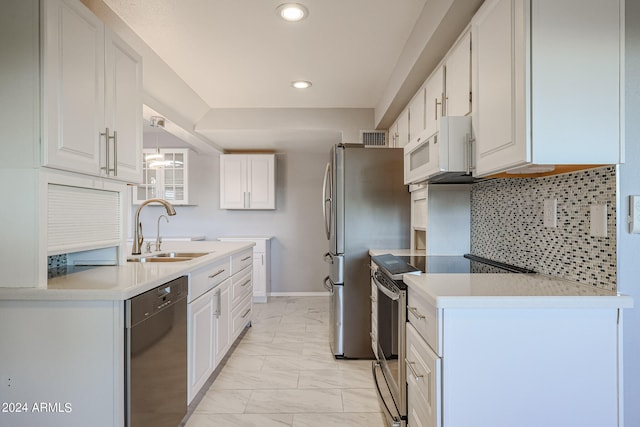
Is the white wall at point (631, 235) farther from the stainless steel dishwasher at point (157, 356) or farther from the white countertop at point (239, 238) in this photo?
the white countertop at point (239, 238)

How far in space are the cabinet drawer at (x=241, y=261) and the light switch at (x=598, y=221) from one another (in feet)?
7.98

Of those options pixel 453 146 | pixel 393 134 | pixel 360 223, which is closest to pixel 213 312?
pixel 360 223

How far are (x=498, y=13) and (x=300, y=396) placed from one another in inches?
91.7

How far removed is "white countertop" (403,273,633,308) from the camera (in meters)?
1.27

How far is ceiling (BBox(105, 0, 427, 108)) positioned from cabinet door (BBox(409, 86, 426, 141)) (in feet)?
1.16

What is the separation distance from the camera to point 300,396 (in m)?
2.44

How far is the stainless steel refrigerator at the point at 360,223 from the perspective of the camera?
3.09 m

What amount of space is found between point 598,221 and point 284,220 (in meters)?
4.48

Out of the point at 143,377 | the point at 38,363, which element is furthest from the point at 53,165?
the point at 143,377

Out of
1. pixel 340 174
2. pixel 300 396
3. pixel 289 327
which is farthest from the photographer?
pixel 289 327

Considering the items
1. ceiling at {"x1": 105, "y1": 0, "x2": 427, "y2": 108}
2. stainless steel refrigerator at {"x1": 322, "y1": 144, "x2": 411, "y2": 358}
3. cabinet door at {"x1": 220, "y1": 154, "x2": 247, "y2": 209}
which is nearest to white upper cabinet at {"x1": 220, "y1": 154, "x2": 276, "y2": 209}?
cabinet door at {"x1": 220, "y1": 154, "x2": 247, "y2": 209}

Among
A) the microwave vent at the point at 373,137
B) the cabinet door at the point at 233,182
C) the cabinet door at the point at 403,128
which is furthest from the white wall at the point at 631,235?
the cabinet door at the point at 233,182

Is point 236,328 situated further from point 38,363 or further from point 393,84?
point 393,84

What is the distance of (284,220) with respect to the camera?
5.59m
